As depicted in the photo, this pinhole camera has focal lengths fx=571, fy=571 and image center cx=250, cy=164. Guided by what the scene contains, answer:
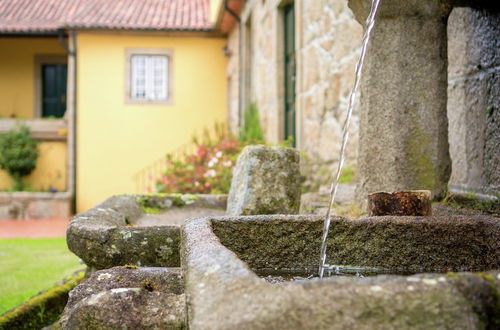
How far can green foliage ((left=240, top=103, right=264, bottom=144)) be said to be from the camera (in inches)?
360

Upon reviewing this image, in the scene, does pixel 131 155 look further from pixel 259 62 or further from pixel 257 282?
pixel 257 282

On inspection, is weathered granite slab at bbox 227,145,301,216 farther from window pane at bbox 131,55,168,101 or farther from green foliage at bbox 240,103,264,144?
window pane at bbox 131,55,168,101

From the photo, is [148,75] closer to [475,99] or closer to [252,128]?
[252,128]

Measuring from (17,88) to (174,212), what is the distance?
1263cm

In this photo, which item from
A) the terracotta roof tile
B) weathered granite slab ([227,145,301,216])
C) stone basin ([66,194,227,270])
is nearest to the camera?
stone basin ([66,194,227,270])

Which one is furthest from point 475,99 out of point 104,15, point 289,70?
point 104,15

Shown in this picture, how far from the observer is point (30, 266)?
5.80 metres

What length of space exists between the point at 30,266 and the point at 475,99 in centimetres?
464

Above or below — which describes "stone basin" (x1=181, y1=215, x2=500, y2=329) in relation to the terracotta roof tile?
below

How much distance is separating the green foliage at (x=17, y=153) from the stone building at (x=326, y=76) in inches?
174

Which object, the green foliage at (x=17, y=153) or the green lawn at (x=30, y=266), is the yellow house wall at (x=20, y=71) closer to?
the green foliage at (x=17, y=153)

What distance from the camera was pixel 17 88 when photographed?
1477cm

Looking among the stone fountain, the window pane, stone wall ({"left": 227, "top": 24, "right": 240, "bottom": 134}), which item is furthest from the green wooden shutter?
the window pane

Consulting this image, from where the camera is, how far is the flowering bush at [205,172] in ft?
25.3
